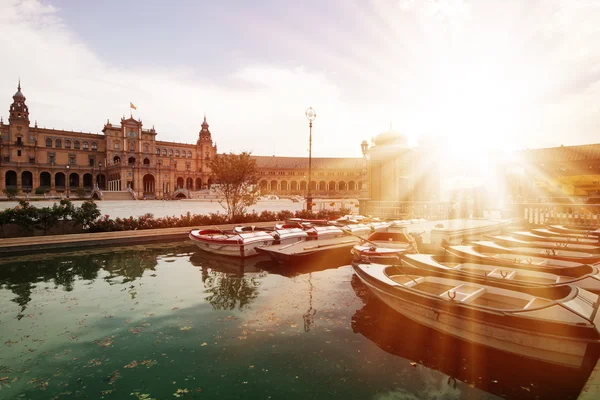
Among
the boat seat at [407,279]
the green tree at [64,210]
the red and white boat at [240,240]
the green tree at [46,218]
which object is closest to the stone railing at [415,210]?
the red and white boat at [240,240]

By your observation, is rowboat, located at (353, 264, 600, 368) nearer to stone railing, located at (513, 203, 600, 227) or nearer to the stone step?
stone railing, located at (513, 203, 600, 227)

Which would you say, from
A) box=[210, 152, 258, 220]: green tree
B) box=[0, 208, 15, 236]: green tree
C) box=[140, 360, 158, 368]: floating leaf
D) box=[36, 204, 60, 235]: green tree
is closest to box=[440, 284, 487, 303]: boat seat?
box=[140, 360, 158, 368]: floating leaf

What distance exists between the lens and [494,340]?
5676mm

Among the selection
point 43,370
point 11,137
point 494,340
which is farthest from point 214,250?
point 11,137

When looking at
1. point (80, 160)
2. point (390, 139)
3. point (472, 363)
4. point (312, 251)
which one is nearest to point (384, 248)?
point (312, 251)

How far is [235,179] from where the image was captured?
2164cm

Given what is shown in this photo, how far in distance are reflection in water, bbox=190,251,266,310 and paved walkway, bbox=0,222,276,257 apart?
385 cm

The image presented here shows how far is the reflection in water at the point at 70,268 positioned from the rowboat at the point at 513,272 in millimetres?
9262

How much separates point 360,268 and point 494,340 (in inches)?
127

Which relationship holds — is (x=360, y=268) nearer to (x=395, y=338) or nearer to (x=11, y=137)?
(x=395, y=338)

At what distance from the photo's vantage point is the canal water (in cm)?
500

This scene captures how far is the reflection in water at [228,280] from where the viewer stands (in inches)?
348

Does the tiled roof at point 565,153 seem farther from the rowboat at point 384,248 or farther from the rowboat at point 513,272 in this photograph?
the rowboat at point 513,272

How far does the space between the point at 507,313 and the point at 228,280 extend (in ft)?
26.2
